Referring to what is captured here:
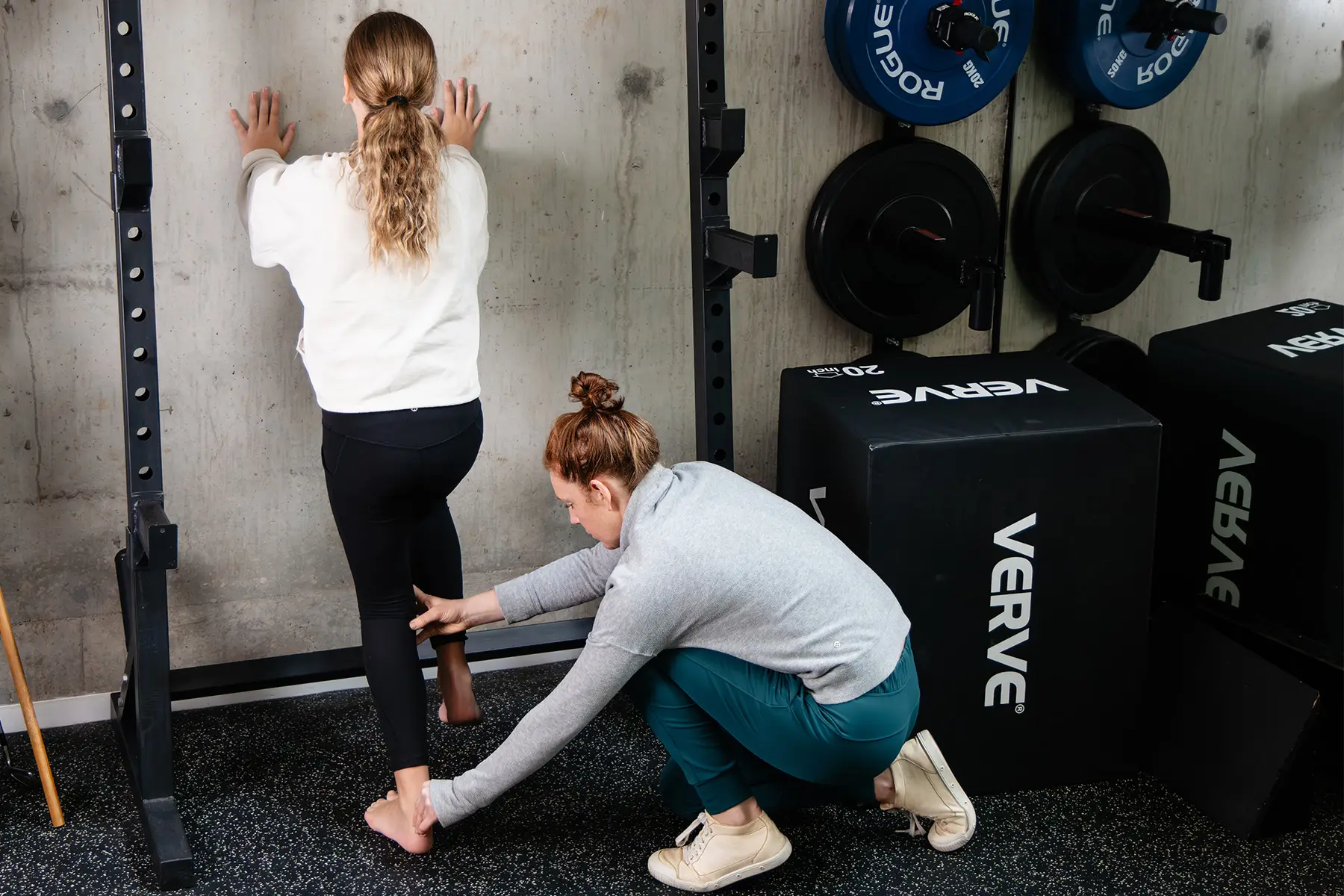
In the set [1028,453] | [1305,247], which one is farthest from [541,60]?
[1305,247]

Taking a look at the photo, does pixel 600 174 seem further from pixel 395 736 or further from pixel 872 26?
pixel 395 736

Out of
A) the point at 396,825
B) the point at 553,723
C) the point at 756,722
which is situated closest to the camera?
the point at 553,723

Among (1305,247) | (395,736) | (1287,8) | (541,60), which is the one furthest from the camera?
(1305,247)

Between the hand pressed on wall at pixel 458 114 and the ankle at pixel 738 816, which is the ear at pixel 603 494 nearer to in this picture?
the ankle at pixel 738 816

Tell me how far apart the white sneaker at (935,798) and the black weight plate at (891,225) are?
1.06 m

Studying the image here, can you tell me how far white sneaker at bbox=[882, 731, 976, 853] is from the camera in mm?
2150

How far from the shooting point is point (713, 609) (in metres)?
1.86

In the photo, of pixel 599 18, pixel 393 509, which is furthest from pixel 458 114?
pixel 393 509

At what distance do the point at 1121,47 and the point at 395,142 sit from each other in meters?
1.71

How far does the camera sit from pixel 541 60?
2.54 meters

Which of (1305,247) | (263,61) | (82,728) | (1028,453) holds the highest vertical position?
(263,61)

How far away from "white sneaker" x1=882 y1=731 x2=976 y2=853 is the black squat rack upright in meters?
0.67

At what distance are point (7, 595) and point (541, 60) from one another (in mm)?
1578

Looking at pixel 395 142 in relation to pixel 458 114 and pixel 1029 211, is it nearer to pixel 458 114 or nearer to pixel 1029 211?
pixel 458 114
